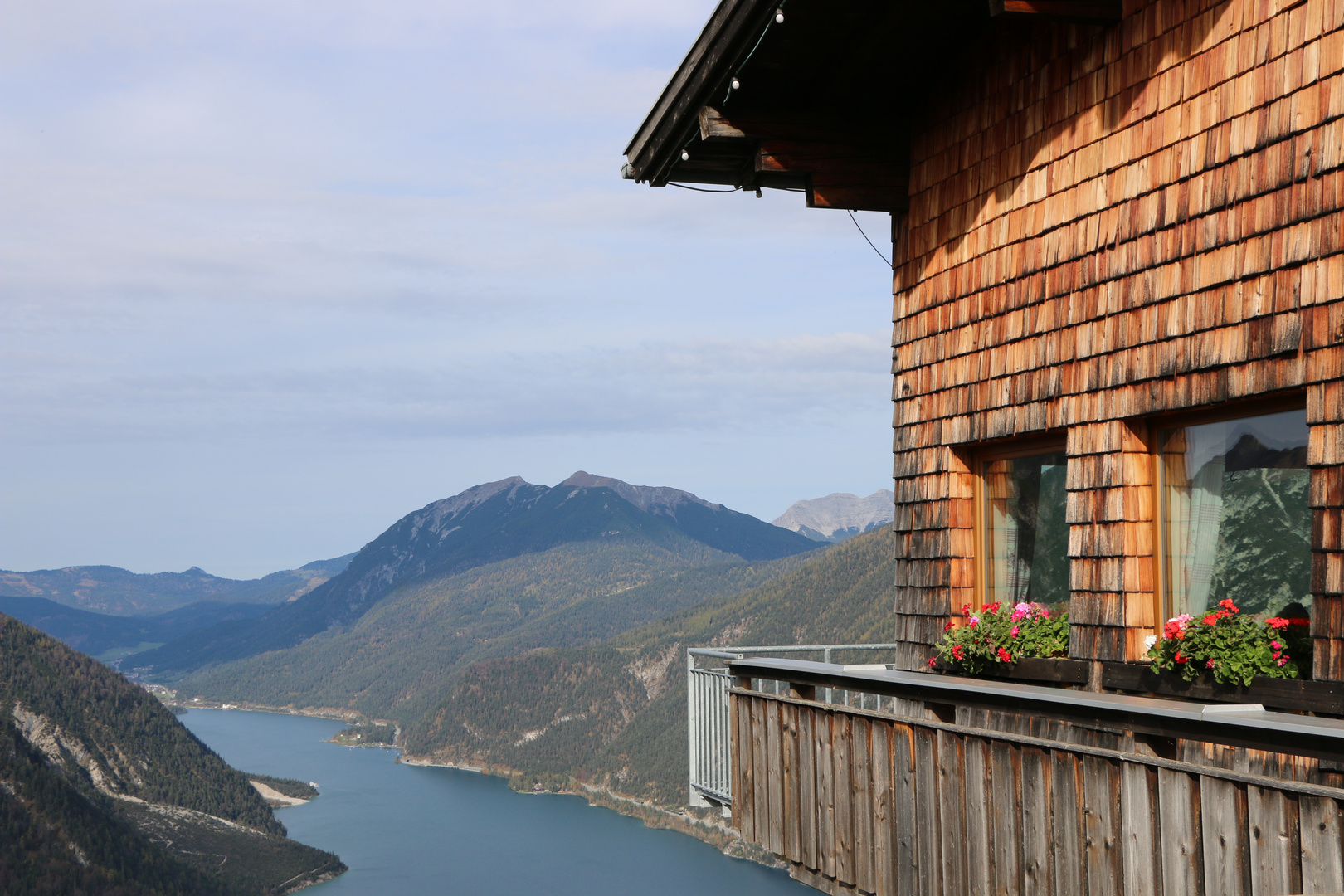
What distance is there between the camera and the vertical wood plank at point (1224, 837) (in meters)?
3.55

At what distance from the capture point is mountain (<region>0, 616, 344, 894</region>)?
111062 mm

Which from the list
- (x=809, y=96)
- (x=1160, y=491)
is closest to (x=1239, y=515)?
(x=1160, y=491)

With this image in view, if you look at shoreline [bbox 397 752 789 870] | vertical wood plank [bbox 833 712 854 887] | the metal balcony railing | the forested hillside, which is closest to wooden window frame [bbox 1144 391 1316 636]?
vertical wood plank [bbox 833 712 854 887]

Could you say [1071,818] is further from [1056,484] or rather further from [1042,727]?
[1056,484]

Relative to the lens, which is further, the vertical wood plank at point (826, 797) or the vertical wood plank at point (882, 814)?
the vertical wood plank at point (826, 797)

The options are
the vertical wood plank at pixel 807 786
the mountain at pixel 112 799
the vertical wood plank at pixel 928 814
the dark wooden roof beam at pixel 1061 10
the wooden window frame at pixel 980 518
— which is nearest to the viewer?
the vertical wood plank at pixel 928 814

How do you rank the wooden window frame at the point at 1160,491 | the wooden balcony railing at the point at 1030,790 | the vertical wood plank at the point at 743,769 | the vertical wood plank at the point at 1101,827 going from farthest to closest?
the vertical wood plank at the point at 743,769
the wooden window frame at the point at 1160,491
the vertical wood plank at the point at 1101,827
the wooden balcony railing at the point at 1030,790

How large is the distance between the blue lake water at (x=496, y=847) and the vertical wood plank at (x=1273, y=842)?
107069 millimetres

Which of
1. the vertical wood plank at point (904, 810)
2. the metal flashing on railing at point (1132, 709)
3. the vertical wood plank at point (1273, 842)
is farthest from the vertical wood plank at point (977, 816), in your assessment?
the vertical wood plank at point (1273, 842)

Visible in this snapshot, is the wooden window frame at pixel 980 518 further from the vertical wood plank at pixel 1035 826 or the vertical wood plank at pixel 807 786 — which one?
the vertical wood plank at pixel 1035 826

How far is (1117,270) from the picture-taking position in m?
6.16

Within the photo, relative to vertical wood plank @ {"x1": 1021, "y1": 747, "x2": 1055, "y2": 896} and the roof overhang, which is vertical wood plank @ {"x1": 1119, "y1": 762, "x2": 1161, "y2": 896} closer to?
vertical wood plank @ {"x1": 1021, "y1": 747, "x2": 1055, "y2": 896}

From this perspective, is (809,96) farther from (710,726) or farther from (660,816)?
(660,816)

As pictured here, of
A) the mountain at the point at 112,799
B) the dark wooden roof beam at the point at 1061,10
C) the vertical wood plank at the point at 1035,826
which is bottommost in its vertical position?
the mountain at the point at 112,799
